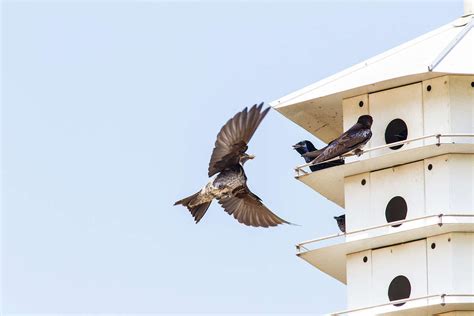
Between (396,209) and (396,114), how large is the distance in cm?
86

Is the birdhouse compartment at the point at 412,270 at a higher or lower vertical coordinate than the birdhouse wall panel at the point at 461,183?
lower

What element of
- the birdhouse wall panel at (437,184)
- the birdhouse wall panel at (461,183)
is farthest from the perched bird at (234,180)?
the birdhouse wall panel at (461,183)

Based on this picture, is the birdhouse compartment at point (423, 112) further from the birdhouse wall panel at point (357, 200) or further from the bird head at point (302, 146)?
the bird head at point (302, 146)

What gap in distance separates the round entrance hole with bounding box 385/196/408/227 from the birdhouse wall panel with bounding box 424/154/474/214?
10.1 inches

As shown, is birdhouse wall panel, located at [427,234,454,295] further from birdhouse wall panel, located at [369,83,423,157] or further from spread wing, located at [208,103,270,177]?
spread wing, located at [208,103,270,177]

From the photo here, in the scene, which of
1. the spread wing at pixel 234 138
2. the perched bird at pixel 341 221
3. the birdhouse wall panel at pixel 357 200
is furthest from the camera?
the perched bird at pixel 341 221

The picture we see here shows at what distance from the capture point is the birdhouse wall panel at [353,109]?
864 inches

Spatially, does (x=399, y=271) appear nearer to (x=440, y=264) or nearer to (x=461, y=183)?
(x=440, y=264)

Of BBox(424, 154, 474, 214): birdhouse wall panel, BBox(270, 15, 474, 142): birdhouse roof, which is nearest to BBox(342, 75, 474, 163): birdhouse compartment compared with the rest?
BBox(270, 15, 474, 142): birdhouse roof

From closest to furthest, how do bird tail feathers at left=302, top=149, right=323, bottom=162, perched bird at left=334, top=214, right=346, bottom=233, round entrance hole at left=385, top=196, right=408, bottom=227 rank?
round entrance hole at left=385, top=196, right=408, bottom=227
bird tail feathers at left=302, top=149, right=323, bottom=162
perched bird at left=334, top=214, right=346, bottom=233

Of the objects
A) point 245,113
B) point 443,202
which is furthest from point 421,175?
point 245,113

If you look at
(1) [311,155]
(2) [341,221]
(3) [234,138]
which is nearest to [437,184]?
(1) [311,155]

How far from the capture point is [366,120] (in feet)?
70.6

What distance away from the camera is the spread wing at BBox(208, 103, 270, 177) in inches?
812
